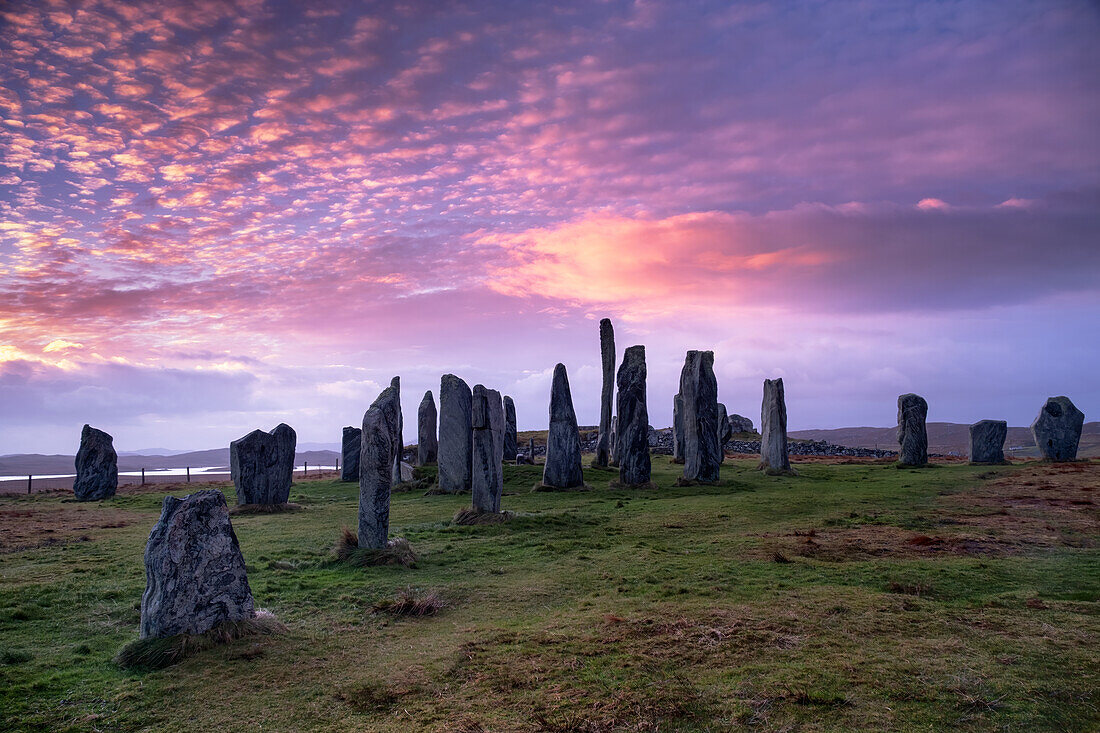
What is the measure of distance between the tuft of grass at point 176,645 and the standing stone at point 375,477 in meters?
4.67

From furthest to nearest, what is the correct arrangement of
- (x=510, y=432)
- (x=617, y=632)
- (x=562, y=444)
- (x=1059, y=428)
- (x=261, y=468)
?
(x=510, y=432), (x=1059, y=428), (x=562, y=444), (x=261, y=468), (x=617, y=632)

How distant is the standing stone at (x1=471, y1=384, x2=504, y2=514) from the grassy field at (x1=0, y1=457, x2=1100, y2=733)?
134 cm

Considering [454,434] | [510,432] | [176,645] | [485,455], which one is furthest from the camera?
[510,432]

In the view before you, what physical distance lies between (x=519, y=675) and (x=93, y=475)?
97.4ft

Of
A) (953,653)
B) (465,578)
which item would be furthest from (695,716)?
(465,578)

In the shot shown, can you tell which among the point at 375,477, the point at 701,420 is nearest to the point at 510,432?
the point at 701,420

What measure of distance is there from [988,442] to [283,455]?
31.7m

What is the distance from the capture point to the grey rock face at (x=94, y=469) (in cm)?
2922

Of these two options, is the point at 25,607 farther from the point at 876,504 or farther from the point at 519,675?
the point at 876,504

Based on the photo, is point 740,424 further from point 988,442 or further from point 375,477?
point 375,477

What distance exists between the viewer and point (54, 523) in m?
20.8

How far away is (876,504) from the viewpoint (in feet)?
64.4

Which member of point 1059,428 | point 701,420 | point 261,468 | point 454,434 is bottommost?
point 261,468

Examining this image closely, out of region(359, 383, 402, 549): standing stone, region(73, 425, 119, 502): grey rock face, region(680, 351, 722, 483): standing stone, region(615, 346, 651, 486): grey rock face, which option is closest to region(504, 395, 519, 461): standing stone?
region(615, 346, 651, 486): grey rock face
